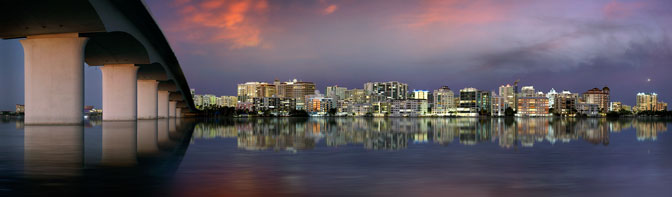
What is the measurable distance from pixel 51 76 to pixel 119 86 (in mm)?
19755

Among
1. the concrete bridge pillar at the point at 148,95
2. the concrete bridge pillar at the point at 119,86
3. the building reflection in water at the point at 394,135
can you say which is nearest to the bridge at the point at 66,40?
the concrete bridge pillar at the point at 119,86

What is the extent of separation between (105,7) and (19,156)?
24.7m

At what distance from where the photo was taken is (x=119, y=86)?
190 ft

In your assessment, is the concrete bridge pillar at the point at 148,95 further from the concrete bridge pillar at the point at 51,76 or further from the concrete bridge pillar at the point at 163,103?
the concrete bridge pillar at the point at 51,76

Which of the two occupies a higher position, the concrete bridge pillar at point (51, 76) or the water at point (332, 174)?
the concrete bridge pillar at point (51, 76)

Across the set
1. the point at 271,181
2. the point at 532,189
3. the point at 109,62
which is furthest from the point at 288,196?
the point at 109,62

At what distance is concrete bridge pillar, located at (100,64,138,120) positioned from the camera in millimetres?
57406

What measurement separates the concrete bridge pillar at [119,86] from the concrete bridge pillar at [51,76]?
18784 millimetres

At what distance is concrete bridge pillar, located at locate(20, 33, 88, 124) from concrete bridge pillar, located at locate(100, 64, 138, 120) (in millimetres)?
18784

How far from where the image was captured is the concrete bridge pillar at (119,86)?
188 feet

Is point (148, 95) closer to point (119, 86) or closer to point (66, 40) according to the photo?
point (119, 86)

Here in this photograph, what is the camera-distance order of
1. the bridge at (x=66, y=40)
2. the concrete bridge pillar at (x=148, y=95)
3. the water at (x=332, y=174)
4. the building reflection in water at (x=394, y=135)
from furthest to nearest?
the concrete bridge pillar at (x=148, y=95), the bridge at (x=66, y=40), the building reflection in water at (x=394, y=135), the water at (x=332, y=174)

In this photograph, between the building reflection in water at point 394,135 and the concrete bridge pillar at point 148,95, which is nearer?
the building reflection in water at point 394,135

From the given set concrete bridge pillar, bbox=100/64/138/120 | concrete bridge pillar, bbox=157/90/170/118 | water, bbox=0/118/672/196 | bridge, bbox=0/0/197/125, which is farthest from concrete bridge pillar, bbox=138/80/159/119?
water, bbox=0/118/672/196
